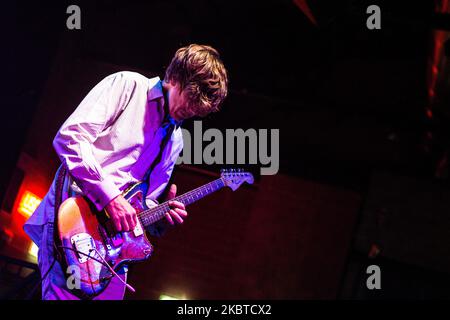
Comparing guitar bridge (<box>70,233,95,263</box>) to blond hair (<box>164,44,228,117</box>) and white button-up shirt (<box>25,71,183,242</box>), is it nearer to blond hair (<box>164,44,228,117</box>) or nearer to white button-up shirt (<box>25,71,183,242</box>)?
white button-up shirt (<box>25,71,183,242</box>)

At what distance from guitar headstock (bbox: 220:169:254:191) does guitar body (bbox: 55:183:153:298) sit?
87 cm

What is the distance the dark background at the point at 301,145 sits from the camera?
5547 millimetres

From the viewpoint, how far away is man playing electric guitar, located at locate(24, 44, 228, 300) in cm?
197

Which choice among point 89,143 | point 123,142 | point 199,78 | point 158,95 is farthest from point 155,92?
point 89,143

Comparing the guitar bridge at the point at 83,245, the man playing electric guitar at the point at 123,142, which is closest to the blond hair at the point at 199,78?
the man playing electric guitar at the point at 123,142

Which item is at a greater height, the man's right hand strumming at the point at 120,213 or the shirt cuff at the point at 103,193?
the shirt cuff at the point at 103,193

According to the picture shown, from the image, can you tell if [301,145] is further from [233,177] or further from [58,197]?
[58,197]

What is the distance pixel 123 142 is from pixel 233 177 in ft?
3.41

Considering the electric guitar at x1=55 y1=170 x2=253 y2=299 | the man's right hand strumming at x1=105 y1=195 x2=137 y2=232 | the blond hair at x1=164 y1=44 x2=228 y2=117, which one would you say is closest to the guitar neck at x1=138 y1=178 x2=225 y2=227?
the electric guitar at x1=55 y1=170 x2=253 y2=299

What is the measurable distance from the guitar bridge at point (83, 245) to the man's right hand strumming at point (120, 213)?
0.44ft

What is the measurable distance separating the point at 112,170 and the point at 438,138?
217 inches

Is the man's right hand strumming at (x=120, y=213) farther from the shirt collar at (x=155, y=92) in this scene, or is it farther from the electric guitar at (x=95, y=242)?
the shirt collar at (x=155, y=92)
